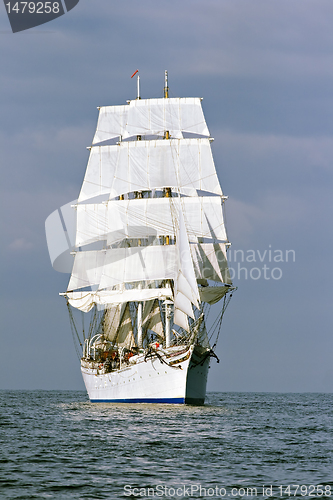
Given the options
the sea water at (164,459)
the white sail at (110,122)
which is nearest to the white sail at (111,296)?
the white sail at (110,122)

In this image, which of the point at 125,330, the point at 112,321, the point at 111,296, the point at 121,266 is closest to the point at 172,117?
the point at 121,266

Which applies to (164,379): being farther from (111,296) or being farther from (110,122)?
(110,122)

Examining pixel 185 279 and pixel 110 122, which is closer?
pixel 185 279

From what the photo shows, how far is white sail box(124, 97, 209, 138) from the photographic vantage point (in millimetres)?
76750

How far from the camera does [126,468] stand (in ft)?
91.8

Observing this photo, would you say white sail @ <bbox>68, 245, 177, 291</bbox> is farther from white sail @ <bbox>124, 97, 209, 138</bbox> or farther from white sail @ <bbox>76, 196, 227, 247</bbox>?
white sail @ <bbox>124, 97, 209, 138</bbox>

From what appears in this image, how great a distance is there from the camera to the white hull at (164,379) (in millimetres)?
58875

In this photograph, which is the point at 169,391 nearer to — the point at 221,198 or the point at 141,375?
the point at 141,375

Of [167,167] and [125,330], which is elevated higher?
[167,167]

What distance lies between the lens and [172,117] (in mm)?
76875

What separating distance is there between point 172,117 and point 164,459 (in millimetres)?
51956

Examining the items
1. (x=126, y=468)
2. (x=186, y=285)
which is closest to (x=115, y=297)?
(x=186, y=285)

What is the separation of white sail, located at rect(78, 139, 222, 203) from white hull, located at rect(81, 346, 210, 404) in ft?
63.2

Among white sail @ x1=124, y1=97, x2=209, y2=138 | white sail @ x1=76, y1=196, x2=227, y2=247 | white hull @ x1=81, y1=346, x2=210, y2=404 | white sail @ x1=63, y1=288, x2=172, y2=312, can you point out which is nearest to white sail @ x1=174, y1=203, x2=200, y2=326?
white hull @ x1=81, y1=346, x2=210, y2=404
